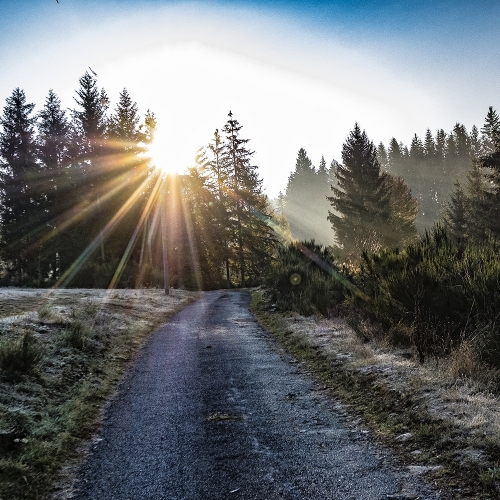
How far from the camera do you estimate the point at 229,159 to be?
4600 cm

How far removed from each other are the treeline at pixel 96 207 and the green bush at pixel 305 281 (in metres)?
17.2

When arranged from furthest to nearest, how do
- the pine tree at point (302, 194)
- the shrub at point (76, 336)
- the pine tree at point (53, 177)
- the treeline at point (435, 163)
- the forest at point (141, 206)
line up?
1. the pine tree at point (302, 194)
2. the treeline at point (435, 163)
3. the pine tree at point (53, 177)
4. the forest at point (141, 206)
5. the shrub at point (76, 336)

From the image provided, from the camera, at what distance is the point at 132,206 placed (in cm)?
3884

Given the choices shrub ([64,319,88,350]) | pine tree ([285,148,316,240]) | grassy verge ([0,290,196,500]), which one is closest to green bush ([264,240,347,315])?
grassy verge ([0,290,196,500])

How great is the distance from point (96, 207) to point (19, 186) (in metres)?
7.77

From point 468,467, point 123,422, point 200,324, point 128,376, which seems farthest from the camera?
point 200,324

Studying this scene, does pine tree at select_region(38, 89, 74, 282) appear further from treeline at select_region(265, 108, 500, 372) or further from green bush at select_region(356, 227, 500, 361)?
green bush at select_region(356, 227, 500, 361)

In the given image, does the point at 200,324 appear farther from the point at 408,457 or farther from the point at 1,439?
the point at 408,457

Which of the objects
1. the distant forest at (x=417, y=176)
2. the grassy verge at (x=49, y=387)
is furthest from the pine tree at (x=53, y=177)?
the distant forest at (x=417, y=176)

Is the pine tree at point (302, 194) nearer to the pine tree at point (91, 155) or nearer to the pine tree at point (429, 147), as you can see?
the pine tree at point (429, 147)

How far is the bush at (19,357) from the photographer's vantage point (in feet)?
20.3

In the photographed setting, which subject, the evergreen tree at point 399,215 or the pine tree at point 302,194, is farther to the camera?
the pine tree at point 302,194

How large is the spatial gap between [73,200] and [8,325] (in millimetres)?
32571

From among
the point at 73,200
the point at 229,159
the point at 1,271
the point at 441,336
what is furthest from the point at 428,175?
the point at 441,336
